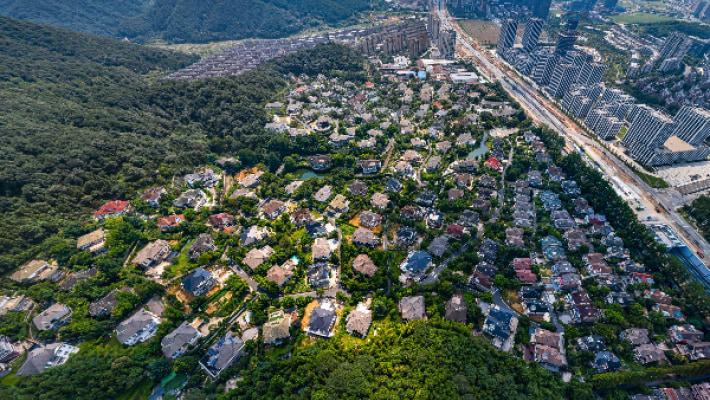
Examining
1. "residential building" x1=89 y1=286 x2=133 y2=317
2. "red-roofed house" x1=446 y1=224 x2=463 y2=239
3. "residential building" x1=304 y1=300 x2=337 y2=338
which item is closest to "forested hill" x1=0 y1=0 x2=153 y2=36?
"residential building" x1=89 y1=286 x2=133 y2=317

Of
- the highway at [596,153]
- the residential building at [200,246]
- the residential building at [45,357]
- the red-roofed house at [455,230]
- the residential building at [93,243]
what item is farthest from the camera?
the highway at [596,153]

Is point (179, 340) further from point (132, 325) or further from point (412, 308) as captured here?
point (412, 308)

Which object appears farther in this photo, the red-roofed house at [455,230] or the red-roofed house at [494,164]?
the red-roofed house at [494,164]

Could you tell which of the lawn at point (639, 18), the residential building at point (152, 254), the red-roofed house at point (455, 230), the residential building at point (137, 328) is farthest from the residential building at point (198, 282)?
the lawn at point (639, 18)

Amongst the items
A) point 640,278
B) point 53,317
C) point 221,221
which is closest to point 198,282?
point 221,221

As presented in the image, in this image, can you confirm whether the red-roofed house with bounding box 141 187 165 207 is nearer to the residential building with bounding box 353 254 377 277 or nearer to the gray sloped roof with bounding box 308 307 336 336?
the gray sloped roof with bounding box 308 307 336 336

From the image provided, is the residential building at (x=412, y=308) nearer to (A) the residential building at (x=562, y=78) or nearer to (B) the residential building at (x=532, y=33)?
(A) the residential building at (x=562, y=78)

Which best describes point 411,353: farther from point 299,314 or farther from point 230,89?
point 230,89
